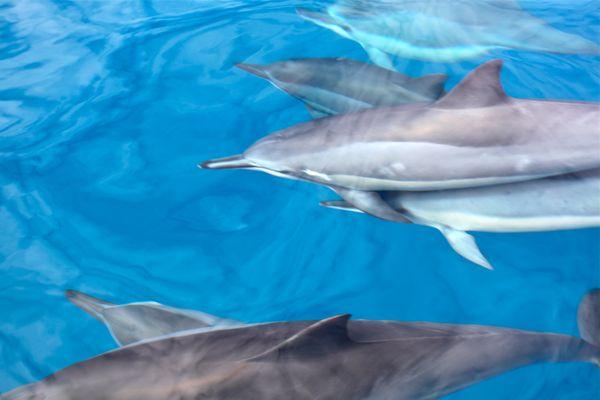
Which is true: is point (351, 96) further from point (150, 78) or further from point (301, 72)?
point (150, 78)

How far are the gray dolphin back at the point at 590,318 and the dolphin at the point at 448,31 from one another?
2.71 metres

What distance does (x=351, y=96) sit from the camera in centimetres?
393

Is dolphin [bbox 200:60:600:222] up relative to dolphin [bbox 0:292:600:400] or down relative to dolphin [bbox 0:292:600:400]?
up

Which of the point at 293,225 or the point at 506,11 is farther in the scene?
the point at 506,11

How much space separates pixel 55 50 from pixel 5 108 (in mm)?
1065

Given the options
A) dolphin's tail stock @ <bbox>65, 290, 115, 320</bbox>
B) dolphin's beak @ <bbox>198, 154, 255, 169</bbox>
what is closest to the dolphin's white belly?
dolphin's beak @ <bbox>198, 154, 255, 169</bbox>

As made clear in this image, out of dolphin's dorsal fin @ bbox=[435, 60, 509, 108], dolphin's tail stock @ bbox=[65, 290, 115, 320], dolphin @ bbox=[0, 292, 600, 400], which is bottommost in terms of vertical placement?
dolphin's tail stock @ bbox=[65, 290, 115, 320]

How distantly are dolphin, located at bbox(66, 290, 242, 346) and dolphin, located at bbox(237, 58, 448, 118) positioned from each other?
1808 millimetres

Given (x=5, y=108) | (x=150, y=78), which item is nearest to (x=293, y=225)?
(x=150, y=78)

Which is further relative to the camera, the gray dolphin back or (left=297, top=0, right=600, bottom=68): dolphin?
(left=297, top=0, right=600, bottom=68): dolphin

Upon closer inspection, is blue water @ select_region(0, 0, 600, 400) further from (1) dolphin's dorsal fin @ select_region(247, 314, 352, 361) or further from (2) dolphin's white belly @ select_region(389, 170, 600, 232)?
(1) dolphin's dorsal fin @ select_region(247, 314, 352, 361)

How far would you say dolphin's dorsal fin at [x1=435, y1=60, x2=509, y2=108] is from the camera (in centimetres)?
296

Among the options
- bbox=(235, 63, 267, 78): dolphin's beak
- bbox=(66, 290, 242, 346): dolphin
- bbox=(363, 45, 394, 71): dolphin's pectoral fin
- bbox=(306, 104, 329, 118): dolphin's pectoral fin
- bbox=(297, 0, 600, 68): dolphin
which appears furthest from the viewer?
bbox=(297, 0, 600, 68): dolphin


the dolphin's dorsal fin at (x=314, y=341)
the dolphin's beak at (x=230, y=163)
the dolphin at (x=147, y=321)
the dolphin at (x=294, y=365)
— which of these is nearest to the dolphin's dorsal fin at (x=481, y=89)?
the dolphin at (x=294, y=365)
